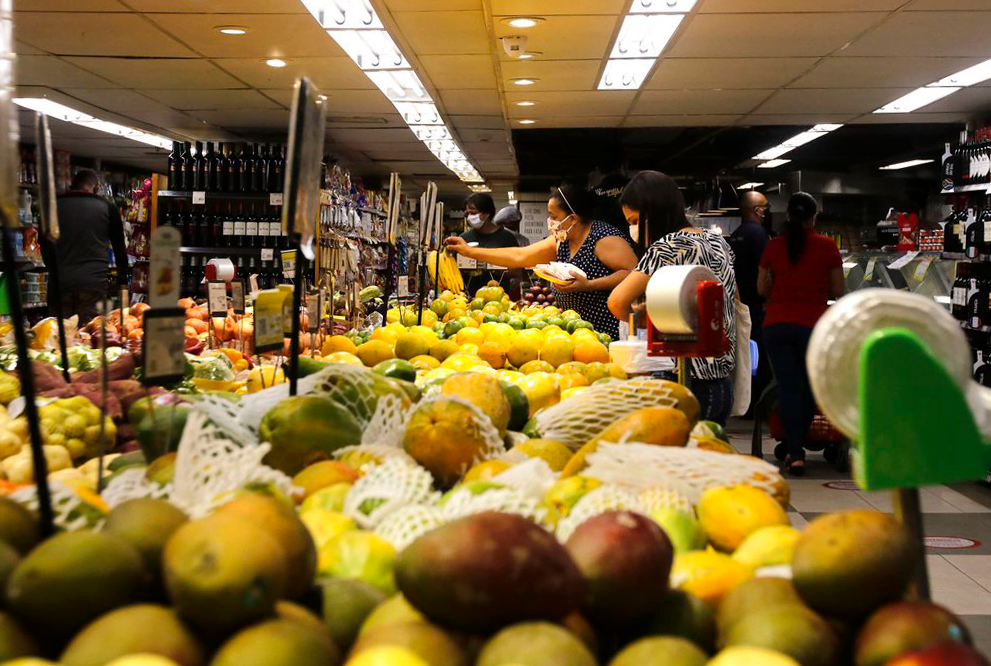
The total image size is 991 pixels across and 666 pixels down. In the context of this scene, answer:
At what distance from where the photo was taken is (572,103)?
8594mm

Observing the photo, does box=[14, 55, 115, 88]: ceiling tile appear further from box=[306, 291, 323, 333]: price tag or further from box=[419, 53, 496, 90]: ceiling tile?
box=[306, 291, 323, 333]: price tag

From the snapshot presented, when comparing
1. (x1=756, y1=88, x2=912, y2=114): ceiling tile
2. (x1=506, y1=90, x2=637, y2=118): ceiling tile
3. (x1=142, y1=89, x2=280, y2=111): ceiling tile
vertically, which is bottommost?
(x1=142, y1=89, x2=280, y2=111): ceiling tile

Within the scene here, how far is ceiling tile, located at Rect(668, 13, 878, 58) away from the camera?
5.53 metres

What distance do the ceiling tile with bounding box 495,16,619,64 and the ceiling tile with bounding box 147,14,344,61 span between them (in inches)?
45.9

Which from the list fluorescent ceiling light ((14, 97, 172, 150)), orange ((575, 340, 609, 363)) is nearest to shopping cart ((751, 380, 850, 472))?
orange ((575, 340, 609, 363))

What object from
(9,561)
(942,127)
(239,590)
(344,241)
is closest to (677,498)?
(239,590)

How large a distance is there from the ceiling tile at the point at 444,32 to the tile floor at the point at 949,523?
11.0ft

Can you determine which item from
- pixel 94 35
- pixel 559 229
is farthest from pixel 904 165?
pixel 94 35

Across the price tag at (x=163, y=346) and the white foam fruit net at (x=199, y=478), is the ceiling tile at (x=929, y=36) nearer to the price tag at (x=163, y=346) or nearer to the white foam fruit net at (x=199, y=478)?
the price tag at (x=163, y=346)

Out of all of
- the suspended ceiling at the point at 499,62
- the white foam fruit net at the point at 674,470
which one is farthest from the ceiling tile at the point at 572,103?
the white foam fruit net at the point at 674,470

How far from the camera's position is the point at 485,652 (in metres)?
0.78

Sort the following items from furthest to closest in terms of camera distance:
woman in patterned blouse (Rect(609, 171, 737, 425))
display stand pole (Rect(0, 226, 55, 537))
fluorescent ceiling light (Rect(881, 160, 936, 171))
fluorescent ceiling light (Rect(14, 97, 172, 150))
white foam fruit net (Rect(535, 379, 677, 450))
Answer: fluorescent ceiling light (Rect(881, 160, 936, 171))
fluorescent ceiling light (Rect(14, 97, 172, 150))
woman in patterned blouse (Rect(609, 171, 737, 425))
white foam fruit net (Rect(535, 379, 677, 450))
display stand pole (Rect(0, 226, 55, 537))

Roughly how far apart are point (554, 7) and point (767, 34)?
1455 mm

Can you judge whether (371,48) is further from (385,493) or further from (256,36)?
(385,493)
